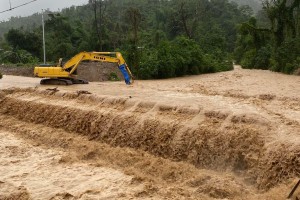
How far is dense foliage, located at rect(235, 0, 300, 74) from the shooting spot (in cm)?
2923

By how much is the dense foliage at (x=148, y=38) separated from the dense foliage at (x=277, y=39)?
2.67m

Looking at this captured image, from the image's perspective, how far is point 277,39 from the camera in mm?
34438

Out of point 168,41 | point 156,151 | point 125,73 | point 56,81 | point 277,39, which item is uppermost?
point 277,39

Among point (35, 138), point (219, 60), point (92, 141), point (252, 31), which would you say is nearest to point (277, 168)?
point (92, 141)

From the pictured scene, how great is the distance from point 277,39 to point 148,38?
587 inches

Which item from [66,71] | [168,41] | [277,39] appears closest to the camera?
[66,71]

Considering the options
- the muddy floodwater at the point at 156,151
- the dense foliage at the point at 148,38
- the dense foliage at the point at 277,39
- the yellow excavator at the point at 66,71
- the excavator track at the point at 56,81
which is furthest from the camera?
the dense foliage at the point at 277,39

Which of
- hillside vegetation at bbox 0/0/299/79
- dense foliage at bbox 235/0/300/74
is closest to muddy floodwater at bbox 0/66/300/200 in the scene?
hillside vegetation at bbox 0/0/299/79

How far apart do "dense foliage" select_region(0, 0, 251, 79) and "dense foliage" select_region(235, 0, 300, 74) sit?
2.67 metres

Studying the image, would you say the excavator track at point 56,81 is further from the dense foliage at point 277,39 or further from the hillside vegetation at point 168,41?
the dense foliage at point 277,39

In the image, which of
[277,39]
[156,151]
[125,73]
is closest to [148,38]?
[277,39]

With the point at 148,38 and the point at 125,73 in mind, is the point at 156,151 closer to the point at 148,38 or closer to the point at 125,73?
the point at 125,73

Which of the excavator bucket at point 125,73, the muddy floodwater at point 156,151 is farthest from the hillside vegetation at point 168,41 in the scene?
the muddy floodwater at point 156,151

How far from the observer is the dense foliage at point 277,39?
95.9ft
